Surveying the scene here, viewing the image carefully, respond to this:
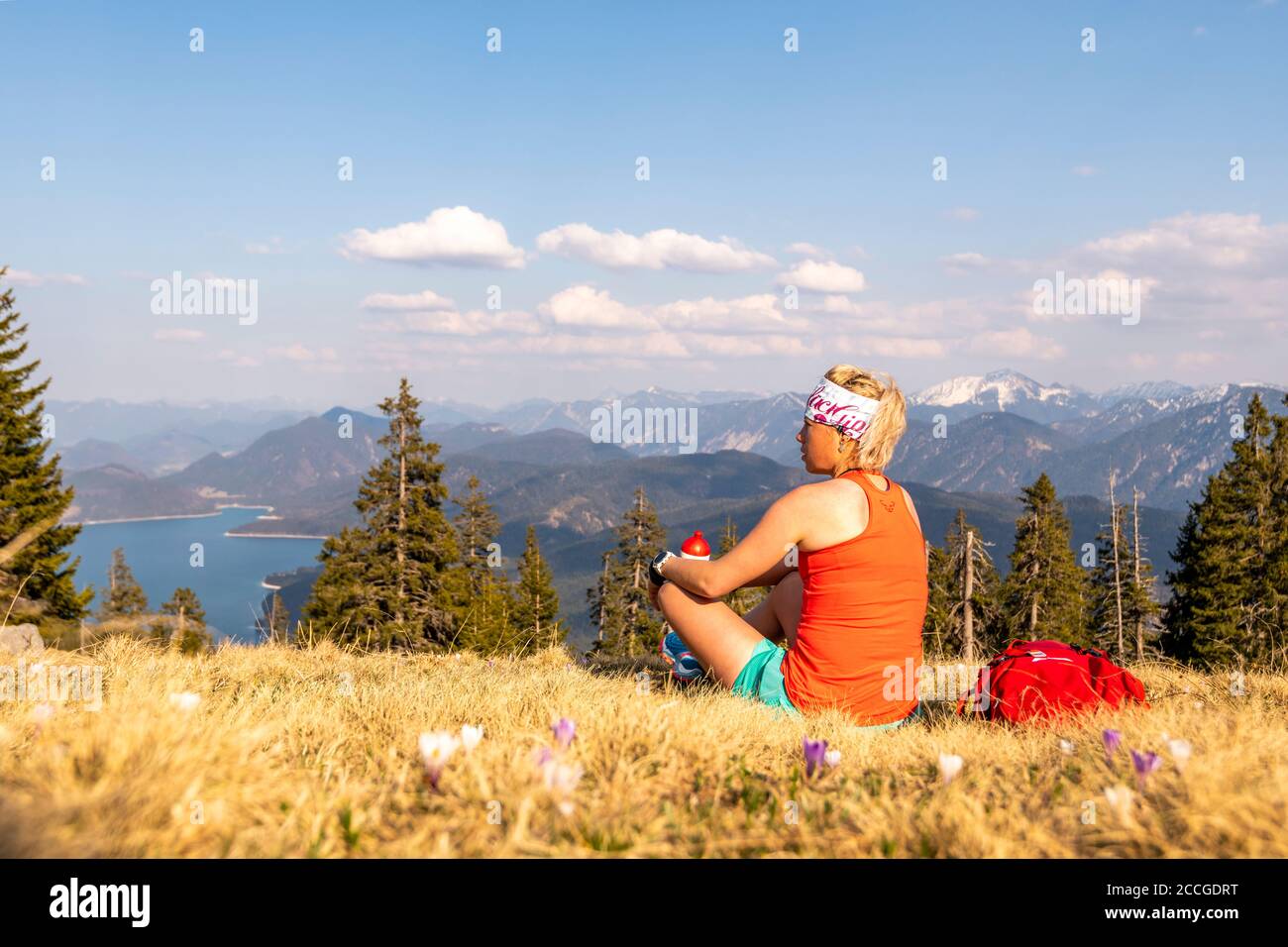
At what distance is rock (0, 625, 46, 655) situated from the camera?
22.4ft

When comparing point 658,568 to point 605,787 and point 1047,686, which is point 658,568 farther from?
point 605,787

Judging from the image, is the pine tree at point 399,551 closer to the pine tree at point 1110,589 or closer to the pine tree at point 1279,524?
the pine tree at point 1110,589

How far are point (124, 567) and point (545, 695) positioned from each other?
3219 inches

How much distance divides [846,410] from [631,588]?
47.5 m

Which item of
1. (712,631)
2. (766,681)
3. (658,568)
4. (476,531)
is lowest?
(476,531)

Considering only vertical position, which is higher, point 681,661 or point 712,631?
point 712,631

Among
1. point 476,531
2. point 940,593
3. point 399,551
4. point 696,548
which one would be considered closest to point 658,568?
point 696,548

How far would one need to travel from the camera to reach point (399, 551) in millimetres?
32594

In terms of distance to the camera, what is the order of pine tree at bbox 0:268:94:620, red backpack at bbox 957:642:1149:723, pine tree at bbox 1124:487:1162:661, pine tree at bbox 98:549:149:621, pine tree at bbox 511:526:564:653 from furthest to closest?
pine tree at bbox 98:549:149:621 < pine tree at bbox 511:526:564:653 < pine tree at bbox 1124:487:1162:661 < pine tree at bbox 0:268:94:620 < red backpack at bbox 957:642:1149:723

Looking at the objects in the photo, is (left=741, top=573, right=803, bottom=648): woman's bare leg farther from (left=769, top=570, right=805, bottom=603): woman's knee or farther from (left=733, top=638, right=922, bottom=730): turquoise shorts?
(left=733, top=638, right=922, bottom=730): turquoise shorts

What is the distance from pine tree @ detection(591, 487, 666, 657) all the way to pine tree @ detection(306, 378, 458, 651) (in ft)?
58.0

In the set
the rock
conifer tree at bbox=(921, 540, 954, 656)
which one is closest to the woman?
the rock

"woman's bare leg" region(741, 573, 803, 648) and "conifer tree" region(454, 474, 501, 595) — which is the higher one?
"woman's bare leg" region(741, 573, 803, 648)
